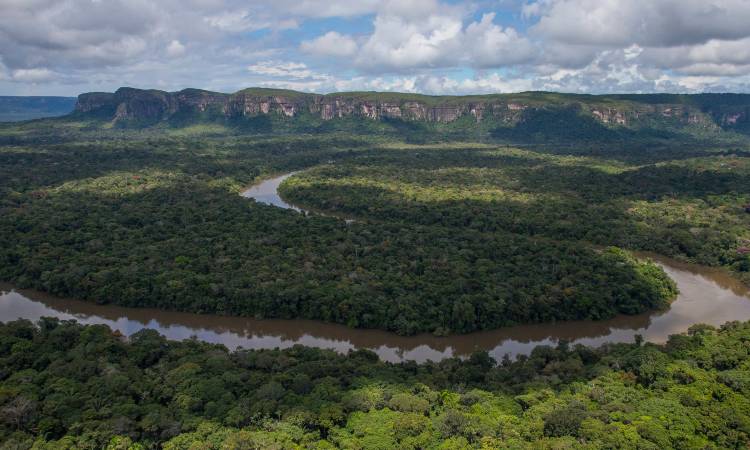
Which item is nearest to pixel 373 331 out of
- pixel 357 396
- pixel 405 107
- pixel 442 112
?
pixel 357 396

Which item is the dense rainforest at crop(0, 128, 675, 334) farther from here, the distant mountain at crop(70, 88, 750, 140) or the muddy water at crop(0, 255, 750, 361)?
the distant mountain at crop(70, 88, 750, 140)

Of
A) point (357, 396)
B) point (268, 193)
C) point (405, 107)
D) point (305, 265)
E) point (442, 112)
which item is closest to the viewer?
point (357, 396)

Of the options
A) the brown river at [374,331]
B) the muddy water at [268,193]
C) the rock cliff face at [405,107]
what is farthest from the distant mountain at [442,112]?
the brown river at [374,331]

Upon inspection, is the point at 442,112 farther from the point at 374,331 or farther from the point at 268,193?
the point at 374,331

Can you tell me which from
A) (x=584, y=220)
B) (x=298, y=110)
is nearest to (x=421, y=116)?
(x=298, y=110)

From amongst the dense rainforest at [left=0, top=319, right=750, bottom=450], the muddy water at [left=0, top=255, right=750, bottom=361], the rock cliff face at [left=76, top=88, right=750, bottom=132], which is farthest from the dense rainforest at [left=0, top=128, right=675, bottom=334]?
the rock cliff face at [left=76, top=88, right=750, bottom=132]

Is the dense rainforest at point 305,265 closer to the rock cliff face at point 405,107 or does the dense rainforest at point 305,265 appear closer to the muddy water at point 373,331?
the muddy water at point 373,331
